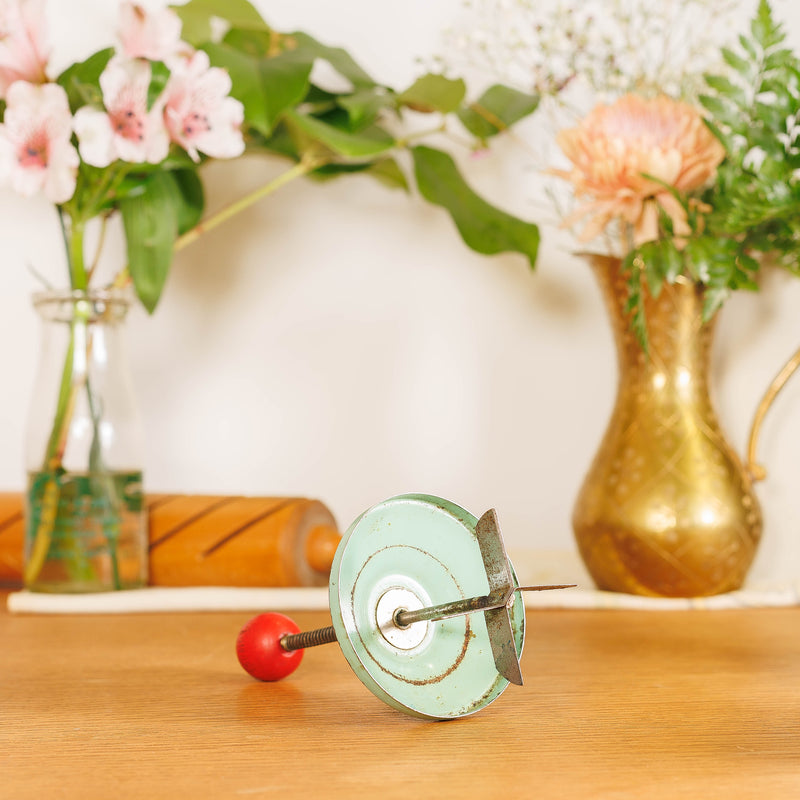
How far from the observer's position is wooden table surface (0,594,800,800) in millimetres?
381

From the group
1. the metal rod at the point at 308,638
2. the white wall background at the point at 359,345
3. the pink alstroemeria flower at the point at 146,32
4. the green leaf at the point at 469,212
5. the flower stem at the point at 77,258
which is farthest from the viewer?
the white wall background at the point at 359,345

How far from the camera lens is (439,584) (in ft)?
1.59

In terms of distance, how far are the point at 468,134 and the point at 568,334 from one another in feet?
0.97

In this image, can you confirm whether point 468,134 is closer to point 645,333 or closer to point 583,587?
point 645,333

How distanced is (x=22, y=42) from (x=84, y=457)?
1.31ft

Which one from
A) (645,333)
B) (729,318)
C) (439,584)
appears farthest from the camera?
(729,318)

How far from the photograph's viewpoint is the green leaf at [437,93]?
38.3 inches

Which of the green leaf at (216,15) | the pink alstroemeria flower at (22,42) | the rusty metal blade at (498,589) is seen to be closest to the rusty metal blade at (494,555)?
the rusty metal blade at (498,589)

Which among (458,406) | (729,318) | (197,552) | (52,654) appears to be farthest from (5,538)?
(729,318)

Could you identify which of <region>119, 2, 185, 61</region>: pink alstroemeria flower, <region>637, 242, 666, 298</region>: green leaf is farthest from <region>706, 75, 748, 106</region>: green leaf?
<region>119, 2, 185, 61</region>: pink alstroemeria flower

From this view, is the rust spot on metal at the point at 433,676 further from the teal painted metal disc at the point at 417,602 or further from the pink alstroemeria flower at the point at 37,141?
the pink alstroemeria flower at the point at 37,141

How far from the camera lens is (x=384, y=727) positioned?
18.3 inches

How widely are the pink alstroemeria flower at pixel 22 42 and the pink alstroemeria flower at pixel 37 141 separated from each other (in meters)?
0.02

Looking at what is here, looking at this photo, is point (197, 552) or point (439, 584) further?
point (197, 552)
